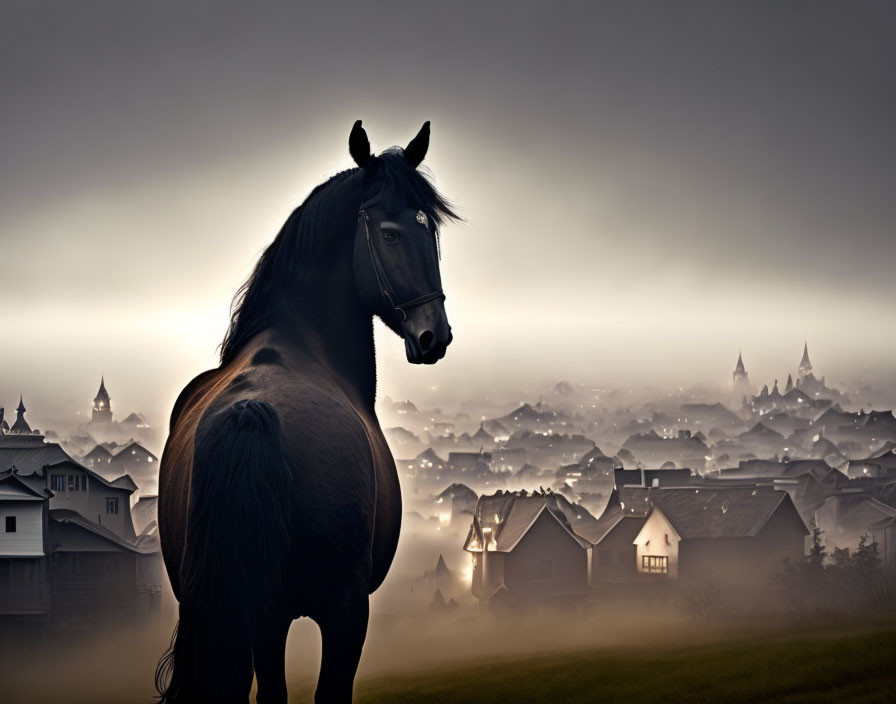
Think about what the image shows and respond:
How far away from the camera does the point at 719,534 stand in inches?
1151

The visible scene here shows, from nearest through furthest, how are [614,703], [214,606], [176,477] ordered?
[214,606] < [176,477] < [614,703]

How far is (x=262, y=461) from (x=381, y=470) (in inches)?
61.0

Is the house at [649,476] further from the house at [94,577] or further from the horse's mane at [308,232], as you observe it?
the horse's mane at [308,232]

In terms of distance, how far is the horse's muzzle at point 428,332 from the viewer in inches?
230

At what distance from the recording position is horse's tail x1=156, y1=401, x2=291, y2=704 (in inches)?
180

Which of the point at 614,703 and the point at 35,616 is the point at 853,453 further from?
the point at 35,616

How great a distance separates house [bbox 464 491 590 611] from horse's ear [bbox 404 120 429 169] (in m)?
21.6

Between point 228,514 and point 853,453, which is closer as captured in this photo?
point 228,514

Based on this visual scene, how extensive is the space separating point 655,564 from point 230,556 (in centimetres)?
2702

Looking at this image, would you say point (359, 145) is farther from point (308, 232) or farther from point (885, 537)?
point (885, 537)

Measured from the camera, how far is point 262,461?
15.2 ft

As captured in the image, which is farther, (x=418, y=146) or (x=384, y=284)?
(x=418, y=146)

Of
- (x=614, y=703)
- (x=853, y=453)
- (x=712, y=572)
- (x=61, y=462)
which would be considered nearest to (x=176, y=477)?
(x=614, y=703)

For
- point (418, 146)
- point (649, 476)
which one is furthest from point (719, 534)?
point (418, 146)
